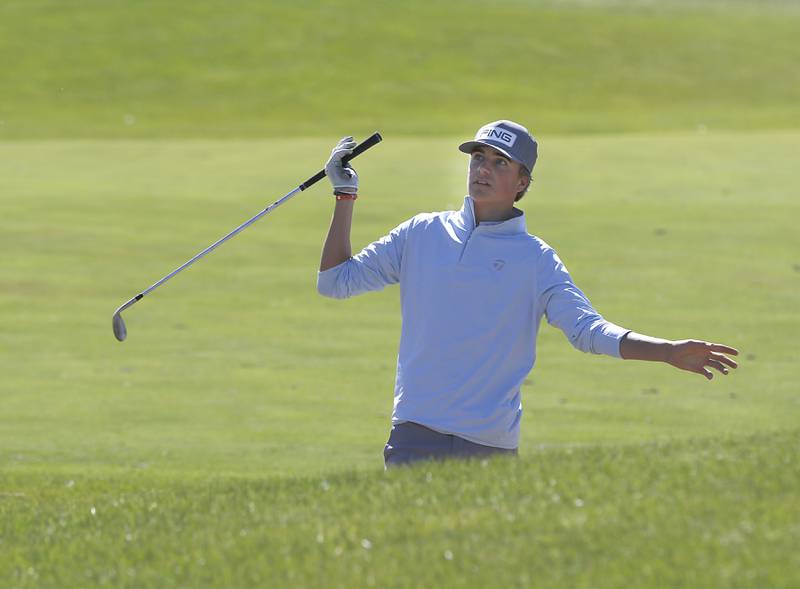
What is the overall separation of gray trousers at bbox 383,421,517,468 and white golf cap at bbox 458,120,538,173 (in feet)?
3.63

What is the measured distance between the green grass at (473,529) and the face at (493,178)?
102 cm

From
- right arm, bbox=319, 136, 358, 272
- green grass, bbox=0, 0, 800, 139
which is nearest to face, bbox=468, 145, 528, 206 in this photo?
right arm, bbox=319, 136, 358, 272

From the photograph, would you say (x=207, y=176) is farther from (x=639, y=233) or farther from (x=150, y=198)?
(x=639, y=233)

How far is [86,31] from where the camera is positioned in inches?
2120

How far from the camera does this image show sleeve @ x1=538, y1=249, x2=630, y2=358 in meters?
6.01

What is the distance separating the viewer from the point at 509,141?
6.32 metres

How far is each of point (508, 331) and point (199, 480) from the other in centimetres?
379

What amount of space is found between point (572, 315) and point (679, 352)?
44cm

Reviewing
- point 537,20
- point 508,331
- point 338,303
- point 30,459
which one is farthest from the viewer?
point 537,20

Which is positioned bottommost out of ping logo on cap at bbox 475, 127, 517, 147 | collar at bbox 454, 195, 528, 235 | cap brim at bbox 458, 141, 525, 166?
collar at bbox 454, 195, 528, 235

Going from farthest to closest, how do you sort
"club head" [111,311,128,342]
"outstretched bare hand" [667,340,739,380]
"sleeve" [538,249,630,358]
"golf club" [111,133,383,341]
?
"club head" [111,311,128,342]
"golf club" [111,133,383,341]
"sleeve" [538,249,630,358]
"outstretched bare hand" [667,340,739,380]

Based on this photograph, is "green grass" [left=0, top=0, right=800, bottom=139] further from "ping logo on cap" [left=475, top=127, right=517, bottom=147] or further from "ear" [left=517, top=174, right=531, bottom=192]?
"ping logo on cap" [left=475, top=127, right=517, bottom=147]


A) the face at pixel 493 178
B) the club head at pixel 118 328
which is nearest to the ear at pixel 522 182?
the face at pixel 493 178

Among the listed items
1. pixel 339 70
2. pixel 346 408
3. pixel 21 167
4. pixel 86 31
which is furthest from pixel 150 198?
pixel 86 31
